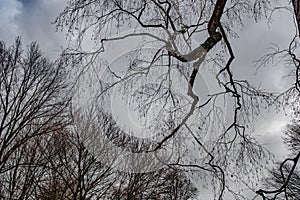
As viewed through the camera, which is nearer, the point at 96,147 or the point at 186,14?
the point at 186,14

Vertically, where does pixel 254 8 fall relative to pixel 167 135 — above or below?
above

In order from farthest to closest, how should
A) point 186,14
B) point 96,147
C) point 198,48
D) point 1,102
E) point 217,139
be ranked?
point 1,102 → point 96,147 → point 186,14 → point 217,139 → point 198,48

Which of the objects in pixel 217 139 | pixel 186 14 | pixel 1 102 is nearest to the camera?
pixel 217 139

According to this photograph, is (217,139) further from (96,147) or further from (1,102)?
(1,102)

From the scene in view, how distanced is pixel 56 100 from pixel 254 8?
30.9 ft

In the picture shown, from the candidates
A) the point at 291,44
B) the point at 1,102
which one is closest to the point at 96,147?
the point at 1,102

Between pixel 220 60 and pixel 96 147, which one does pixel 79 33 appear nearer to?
pixel 220 60

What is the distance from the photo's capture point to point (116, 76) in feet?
14.8

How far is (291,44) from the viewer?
4352mm

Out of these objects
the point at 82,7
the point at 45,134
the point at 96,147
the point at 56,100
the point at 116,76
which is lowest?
the point at 116,76

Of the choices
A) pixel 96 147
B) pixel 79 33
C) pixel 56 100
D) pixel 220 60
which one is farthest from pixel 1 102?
pixel 220 60

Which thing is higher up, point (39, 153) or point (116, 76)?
point (39, 153)

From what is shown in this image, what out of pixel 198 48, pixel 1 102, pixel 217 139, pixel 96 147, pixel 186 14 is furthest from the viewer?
pixel 1 102

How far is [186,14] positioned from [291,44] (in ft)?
4.14
